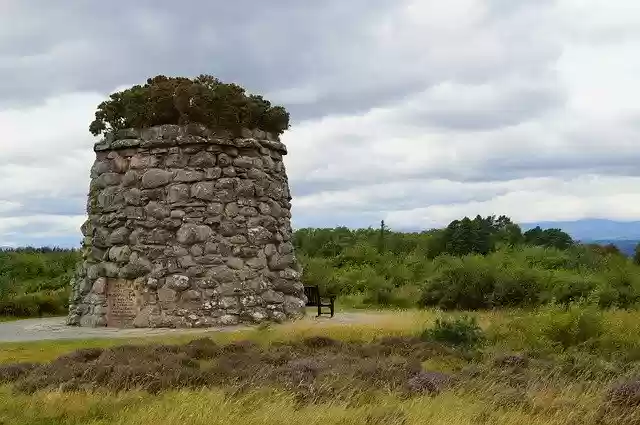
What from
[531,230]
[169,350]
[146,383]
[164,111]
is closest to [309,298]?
[164,111]

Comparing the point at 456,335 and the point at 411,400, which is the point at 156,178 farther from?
the point at 411,400

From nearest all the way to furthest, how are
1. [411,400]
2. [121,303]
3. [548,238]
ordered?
[411,400] < [121,303] < [548,238]

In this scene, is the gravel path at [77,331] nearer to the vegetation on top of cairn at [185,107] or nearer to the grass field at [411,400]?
the grass field at [411,400]

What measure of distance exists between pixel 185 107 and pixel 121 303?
4897 mm

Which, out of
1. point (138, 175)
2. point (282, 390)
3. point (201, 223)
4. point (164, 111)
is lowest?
point (282, 390)

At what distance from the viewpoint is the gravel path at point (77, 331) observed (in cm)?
1741

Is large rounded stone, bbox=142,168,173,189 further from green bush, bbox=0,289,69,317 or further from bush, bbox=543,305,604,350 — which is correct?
bush, bbox=543,305,604,350

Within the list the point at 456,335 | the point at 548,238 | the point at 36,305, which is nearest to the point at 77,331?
the point at 36,305

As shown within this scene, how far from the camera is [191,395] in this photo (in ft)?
33.4

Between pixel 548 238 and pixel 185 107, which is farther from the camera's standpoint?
pixel 548 238

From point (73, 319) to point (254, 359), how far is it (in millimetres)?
8878

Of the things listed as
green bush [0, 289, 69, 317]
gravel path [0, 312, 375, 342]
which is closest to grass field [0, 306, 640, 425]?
gravel path [0, 312, 375, 342]

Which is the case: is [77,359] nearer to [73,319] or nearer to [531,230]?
[73,319]

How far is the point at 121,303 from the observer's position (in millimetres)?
19641
